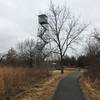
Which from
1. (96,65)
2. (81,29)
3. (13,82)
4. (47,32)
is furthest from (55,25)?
(13,82)

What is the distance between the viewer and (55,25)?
5209cm

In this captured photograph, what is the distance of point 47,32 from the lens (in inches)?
2080

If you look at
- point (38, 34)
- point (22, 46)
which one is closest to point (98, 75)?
point (38, 34)

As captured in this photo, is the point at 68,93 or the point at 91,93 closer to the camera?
the point at 68,93

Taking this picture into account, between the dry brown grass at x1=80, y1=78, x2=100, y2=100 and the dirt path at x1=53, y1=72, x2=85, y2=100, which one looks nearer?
the dirt path at x1=53, y1=72, x2=85, y2=100

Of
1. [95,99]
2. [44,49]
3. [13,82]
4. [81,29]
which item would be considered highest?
[81,29]

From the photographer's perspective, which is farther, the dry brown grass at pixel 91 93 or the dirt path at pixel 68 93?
the dry brown grass at pixel 91 93

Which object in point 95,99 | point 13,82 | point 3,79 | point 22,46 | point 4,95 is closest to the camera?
point 4,95

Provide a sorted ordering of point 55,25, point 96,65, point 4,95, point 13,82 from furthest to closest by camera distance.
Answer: point 55,25 → point 96,65 → point 13,82 → point 4,95

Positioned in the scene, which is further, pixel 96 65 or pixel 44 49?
pixel 44 49

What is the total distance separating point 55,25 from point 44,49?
256 inches

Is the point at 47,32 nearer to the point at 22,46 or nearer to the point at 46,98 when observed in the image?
the point at 46,98

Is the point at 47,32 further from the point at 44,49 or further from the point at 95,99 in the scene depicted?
the point at 95,99

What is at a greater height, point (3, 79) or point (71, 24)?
point (71, 24)
